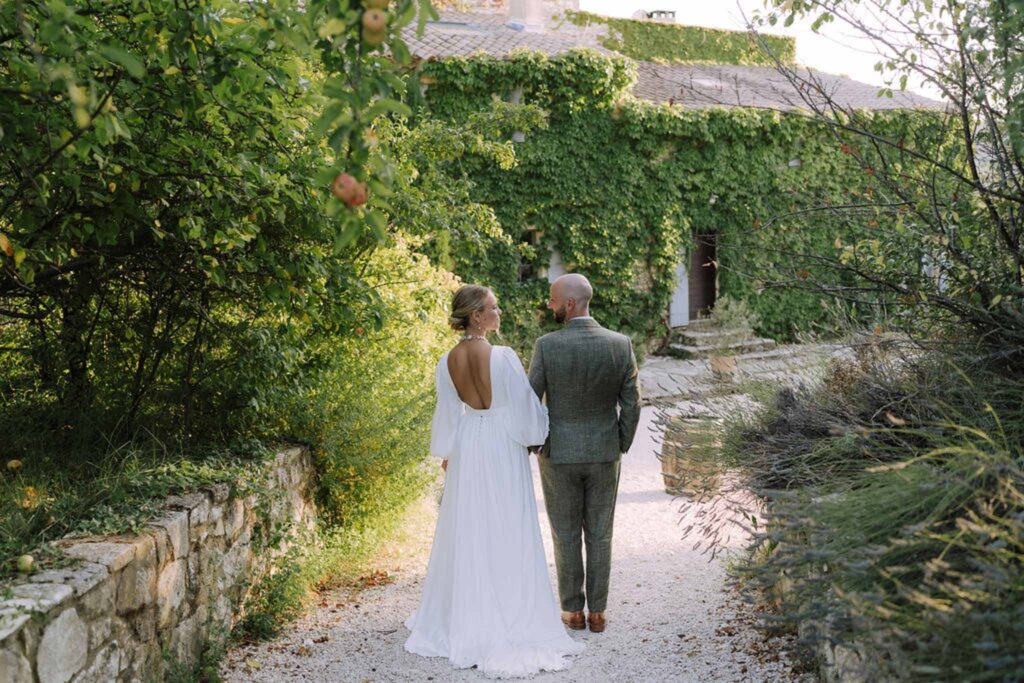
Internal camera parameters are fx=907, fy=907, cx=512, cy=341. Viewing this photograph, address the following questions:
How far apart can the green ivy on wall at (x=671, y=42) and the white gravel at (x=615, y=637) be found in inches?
660

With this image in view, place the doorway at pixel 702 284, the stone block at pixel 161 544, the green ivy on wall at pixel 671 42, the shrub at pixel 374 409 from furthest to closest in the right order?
the green ivy on wall at pixel 671 42
the doorway at pixel 702 284
the shrub at pixel 374 409
the stone block at pixel 161 544

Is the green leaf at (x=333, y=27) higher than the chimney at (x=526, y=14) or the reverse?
the reverse

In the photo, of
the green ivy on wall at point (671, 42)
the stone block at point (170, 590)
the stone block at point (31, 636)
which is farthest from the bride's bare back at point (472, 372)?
the green ivy on wall at point (671, 42)

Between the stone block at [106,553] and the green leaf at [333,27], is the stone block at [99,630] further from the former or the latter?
the green leaf at [333,27]

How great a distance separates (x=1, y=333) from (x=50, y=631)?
328 centimetres

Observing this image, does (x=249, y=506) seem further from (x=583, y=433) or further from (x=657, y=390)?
(x=657, y=390)

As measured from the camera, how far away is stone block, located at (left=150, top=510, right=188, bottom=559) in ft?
13.3

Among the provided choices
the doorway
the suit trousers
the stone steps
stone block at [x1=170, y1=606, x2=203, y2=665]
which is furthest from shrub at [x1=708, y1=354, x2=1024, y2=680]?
the doorway

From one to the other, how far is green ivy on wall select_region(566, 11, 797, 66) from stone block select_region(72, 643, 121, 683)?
19.1 metres

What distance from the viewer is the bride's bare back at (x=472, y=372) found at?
4.78 metres

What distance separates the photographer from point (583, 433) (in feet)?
16.0

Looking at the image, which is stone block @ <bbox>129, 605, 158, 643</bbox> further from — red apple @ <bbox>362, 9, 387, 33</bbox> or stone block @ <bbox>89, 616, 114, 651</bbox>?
red apple @ <bbox>362, 9, 387, 33</bbox>

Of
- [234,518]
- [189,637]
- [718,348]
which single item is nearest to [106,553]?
[189,637]

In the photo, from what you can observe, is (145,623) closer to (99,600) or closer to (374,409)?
(99,600)
